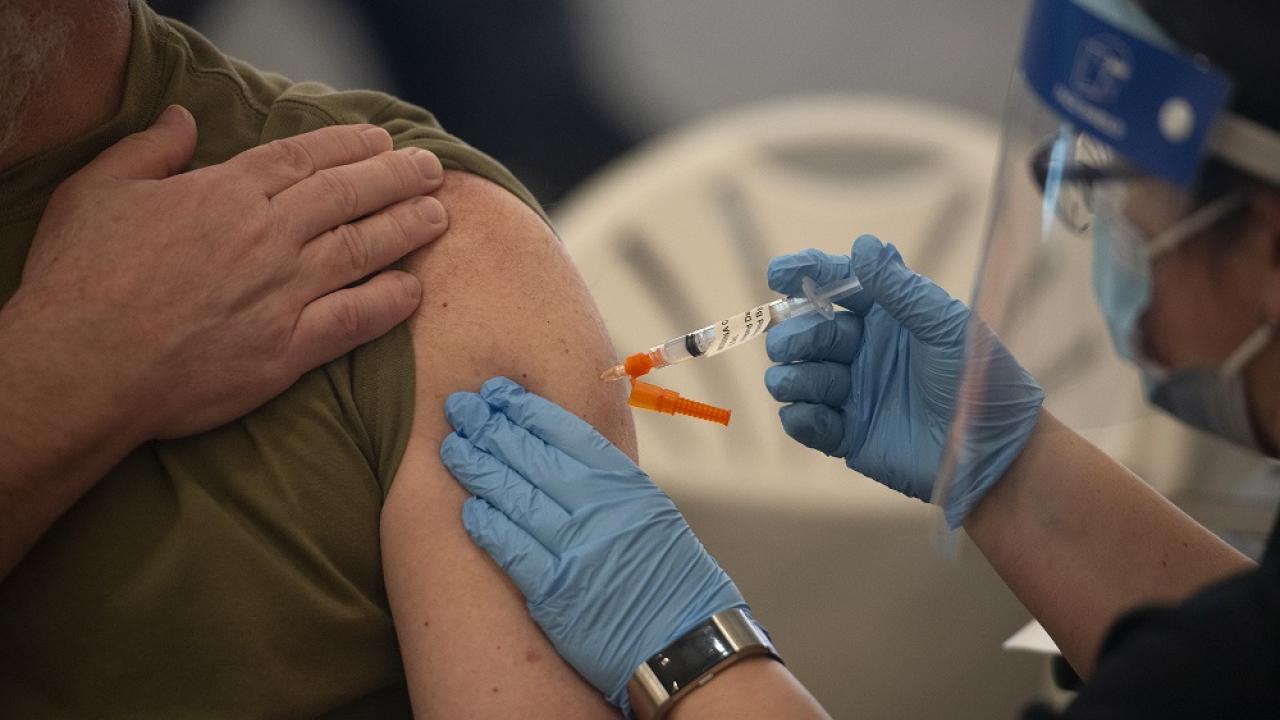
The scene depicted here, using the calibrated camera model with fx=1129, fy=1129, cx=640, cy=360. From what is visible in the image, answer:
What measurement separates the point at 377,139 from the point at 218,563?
49 centimetres

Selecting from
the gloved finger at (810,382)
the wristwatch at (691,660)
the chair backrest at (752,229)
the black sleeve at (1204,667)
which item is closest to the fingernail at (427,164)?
the gloved finger at (810,382)

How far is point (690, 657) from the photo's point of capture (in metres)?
1.16

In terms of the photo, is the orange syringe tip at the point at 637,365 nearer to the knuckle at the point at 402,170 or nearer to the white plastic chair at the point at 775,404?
the knuckle at the point at 402,170

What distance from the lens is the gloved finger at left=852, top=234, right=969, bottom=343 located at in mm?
1335

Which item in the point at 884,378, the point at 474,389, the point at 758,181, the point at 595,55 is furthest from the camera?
the point at 595,55

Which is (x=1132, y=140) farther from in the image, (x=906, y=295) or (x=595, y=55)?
(x=595, y=55)

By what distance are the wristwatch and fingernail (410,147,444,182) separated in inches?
22.6

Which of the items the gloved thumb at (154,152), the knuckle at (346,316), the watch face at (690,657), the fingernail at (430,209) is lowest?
the watch face at (690,657)

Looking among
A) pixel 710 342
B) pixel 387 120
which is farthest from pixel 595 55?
pixel 710 342

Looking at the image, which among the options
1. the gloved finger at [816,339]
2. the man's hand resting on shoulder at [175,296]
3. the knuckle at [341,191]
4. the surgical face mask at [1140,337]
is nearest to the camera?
the surgical face mask at [1140,337]

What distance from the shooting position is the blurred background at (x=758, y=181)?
2328mm

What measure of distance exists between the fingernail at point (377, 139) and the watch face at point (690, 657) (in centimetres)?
64

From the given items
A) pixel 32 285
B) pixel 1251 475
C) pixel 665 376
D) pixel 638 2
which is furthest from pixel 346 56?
pixel 1251 475

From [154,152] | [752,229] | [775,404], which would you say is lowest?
[775,404]
